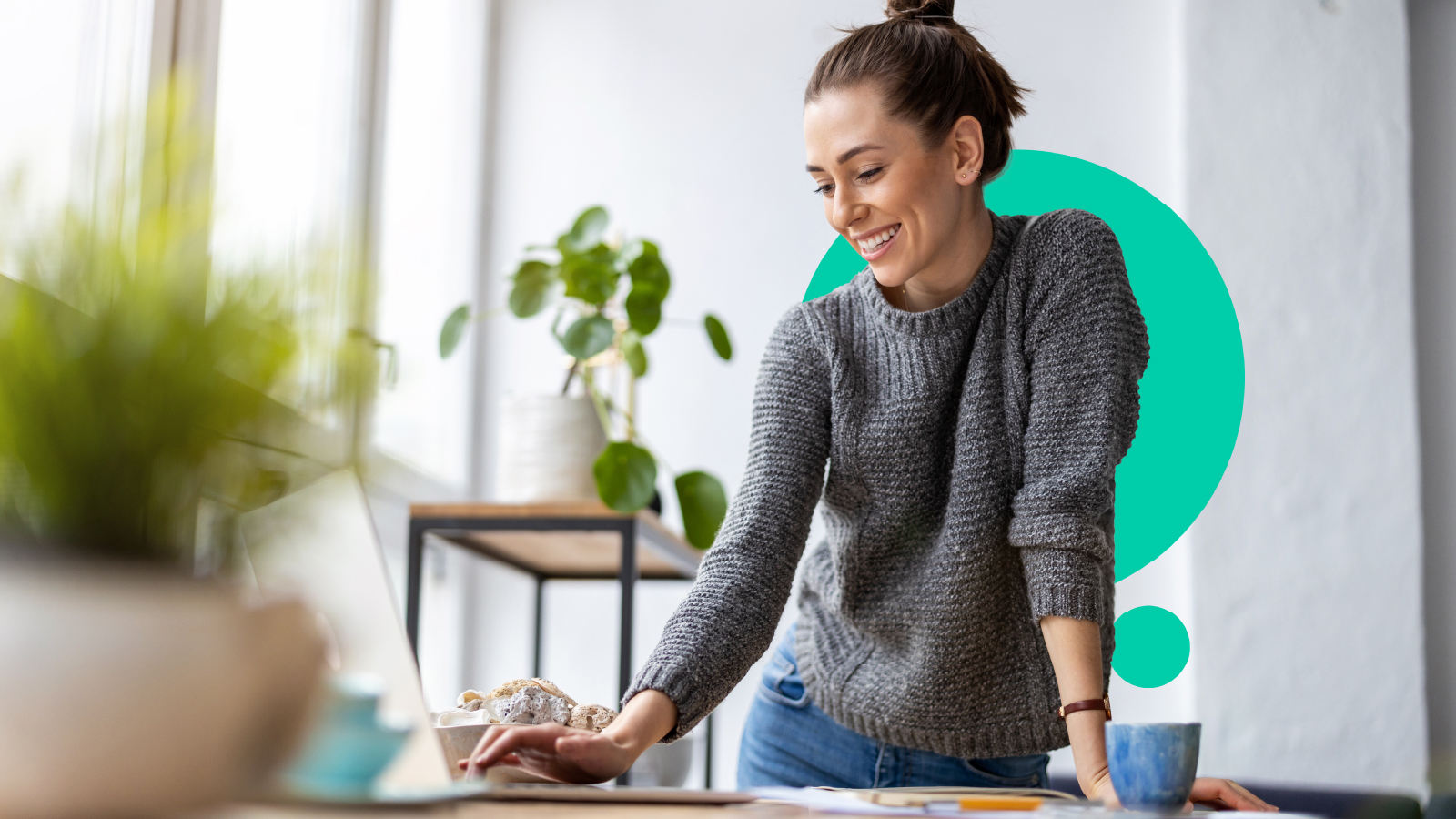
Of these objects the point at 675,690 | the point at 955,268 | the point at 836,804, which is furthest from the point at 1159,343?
the point at 836,804

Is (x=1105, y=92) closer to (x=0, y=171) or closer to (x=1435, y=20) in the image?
(x=1435, y=20)

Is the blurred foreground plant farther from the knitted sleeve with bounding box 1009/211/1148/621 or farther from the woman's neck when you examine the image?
the woman's neck

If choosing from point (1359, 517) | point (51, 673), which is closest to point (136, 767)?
point (51, 673)

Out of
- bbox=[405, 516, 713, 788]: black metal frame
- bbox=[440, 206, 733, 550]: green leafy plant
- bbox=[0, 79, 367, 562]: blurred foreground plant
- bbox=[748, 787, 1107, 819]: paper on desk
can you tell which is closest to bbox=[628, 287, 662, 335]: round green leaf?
bbox=[440, 206, 733, 550]: green leafy plant

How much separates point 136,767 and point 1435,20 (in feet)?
10.3

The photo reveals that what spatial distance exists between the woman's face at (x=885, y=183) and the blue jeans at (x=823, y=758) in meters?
0.45

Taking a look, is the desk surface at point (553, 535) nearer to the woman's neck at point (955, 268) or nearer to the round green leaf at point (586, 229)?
the round green leaf at point (586, 229)

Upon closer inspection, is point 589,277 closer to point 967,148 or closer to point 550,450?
point 550,450

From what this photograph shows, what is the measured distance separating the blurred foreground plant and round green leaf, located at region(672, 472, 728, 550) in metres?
1.93

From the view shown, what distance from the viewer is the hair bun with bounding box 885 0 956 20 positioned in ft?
4.25

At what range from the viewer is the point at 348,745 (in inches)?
13.7

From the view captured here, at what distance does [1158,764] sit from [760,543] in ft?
1.62

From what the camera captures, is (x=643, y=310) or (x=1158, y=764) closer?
(x=1158, y=764)

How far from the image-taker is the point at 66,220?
0.87 feet
